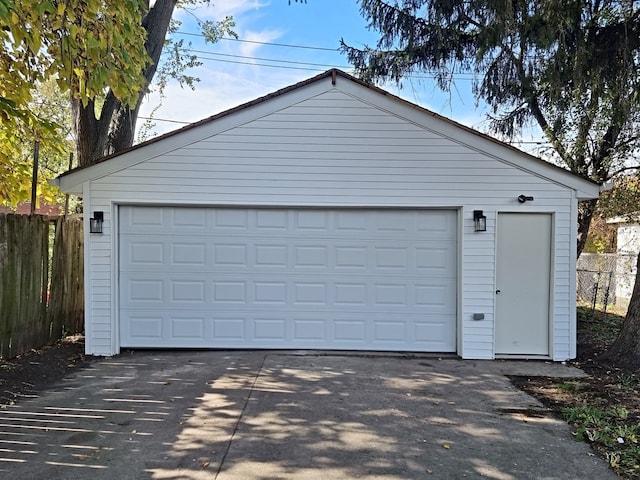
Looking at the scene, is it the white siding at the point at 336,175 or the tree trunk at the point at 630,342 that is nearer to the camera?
the tree trunk at the point at 630,342

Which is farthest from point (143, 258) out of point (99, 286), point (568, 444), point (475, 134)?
point (568, 444)

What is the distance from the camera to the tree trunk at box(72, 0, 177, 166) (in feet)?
27.3

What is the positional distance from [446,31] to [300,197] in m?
4.31

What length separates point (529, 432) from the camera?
388 cm

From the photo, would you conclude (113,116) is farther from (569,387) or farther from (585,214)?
(585,214)

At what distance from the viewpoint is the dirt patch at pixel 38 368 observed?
4788 millimetres

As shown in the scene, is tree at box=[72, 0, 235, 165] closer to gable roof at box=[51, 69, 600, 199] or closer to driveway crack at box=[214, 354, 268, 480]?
gable roof at box=[51, 69, 600, 199]

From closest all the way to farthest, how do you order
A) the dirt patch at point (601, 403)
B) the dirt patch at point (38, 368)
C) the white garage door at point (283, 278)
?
1. the dirt patch at point (601, 403)
2. the dirt patch at point (38, 368)
3. the white garage door at point (283, 278)

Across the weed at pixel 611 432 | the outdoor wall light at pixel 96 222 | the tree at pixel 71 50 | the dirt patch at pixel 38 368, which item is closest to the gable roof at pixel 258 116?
the outdoor wall light at pixel 96 222

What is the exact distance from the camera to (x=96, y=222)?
635cm

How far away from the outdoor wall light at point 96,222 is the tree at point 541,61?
5.69m

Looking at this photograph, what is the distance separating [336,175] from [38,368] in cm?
464

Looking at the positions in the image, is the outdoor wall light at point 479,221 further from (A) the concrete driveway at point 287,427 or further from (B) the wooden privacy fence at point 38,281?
(B) the wooden privacy fence at point 38,281

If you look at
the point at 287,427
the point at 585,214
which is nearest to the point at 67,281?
the point at 287,427
